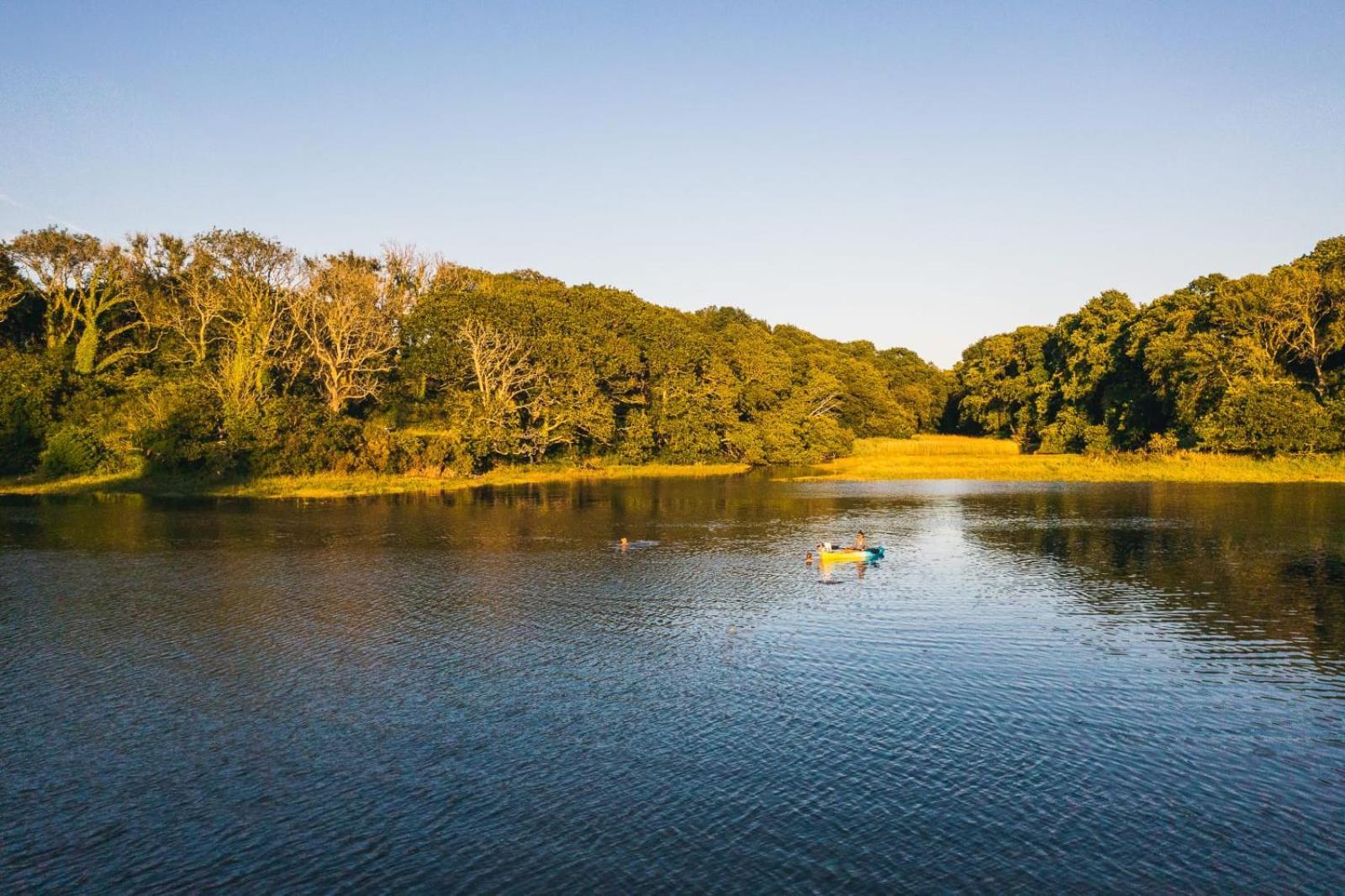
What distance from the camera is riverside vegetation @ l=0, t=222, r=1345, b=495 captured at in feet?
272

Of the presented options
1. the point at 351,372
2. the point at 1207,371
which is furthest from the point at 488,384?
the point at 1207,371

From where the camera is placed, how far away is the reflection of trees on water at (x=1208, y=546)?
33.6 meters

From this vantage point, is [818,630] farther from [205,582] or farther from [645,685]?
[205,582]

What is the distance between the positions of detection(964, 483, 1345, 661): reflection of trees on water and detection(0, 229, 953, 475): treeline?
143 ft

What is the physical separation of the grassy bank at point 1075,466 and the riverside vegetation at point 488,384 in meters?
0.40

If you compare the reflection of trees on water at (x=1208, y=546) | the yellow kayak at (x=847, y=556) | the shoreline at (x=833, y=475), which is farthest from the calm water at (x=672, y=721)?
the shoreline at (x=833, y=475)

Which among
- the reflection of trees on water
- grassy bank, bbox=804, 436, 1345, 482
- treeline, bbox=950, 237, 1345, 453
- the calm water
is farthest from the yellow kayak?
treeline, bbox=950, 237, 1345, 453

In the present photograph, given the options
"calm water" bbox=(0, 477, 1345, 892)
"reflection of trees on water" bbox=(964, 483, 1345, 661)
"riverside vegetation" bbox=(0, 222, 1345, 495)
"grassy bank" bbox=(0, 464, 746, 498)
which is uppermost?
"riverside vegetation" bbox=(0, 222, 1345, 495)

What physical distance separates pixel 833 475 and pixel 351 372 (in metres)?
50.1

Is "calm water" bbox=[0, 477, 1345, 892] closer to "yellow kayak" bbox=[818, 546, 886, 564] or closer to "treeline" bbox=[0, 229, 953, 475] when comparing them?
"yellow kayak" bbox=[818, 546, 886, 564]

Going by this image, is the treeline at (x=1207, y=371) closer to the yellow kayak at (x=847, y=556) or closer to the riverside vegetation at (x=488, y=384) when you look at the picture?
the riverside vegetation at (x=488, y=384)

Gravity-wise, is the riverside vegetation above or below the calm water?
above

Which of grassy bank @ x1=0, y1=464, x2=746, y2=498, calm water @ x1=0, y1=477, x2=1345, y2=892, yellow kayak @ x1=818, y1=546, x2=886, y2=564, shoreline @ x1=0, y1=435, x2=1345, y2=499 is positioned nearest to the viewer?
calm water @ x1=0, y1=477, x2=1345, y2=892

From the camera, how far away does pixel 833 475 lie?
3841 inches
